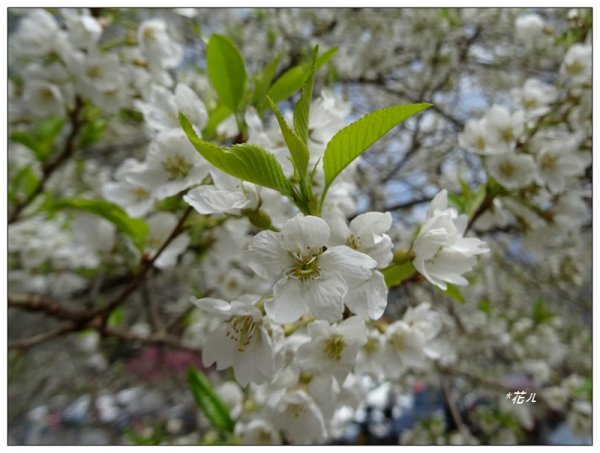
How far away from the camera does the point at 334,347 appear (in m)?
0.80

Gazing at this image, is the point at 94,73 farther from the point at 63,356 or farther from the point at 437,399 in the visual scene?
the point at 63,356

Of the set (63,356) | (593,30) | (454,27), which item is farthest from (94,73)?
(63,356)

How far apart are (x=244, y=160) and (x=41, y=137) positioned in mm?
1659

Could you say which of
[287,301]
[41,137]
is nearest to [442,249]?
[287,301]

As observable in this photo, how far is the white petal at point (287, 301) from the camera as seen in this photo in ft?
2.13

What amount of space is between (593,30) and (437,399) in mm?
3061

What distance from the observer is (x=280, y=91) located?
1014 mm

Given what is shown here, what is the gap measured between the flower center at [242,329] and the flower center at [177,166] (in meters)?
0.31

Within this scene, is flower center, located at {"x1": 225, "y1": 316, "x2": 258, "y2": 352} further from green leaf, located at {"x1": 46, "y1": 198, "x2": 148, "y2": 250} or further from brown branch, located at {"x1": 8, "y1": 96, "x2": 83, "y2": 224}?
brown branch, located at {"x1": 8, "y1": 96, "x2": 83, "y2": 224}

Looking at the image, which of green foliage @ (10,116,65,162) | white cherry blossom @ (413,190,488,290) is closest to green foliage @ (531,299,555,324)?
white cherry blossom @ (413,190,488,290)

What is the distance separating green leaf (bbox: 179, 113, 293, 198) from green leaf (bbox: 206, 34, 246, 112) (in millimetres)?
321

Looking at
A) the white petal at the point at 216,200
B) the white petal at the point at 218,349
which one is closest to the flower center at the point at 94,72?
the white petal at the point at 216,200

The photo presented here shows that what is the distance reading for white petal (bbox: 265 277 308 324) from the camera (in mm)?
648

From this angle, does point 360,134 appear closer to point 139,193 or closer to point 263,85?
point 263,85
